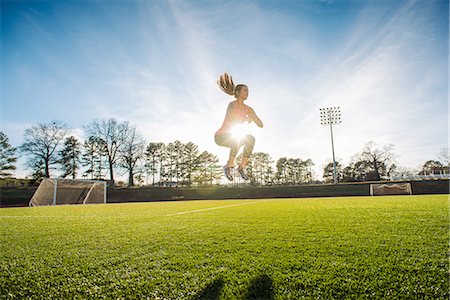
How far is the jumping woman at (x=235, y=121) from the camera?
5137 millimetres

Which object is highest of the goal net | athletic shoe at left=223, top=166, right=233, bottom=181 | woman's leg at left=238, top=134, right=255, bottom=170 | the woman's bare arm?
the woman's bare arm

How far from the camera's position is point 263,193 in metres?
39.2

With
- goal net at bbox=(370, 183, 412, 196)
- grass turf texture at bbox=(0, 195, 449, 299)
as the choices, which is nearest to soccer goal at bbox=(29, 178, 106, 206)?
grass turf texture at bbox=(0, 195, 449, 299)

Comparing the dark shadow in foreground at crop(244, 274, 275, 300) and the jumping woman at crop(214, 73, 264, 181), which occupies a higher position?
the jumping woman at crop(214, 73, 264, 181)

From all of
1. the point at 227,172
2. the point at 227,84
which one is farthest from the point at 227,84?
the point at 227,172

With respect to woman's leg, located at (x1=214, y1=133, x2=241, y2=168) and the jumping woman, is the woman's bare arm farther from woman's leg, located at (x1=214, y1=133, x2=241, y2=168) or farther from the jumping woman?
woman's leg, located at (x1=214, y1=133, x2=241, y2=168)

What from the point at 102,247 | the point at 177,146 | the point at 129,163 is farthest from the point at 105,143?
the point at 102,247

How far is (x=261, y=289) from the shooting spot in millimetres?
1905

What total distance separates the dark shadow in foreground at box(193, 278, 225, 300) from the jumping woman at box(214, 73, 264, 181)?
3.35m

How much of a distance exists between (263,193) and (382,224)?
3562cm

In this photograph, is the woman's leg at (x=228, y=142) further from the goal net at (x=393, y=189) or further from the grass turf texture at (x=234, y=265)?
the goal net at (x=393, y=189)

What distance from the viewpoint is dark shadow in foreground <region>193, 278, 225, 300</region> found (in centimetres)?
180

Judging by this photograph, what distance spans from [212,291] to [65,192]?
21.5 meters

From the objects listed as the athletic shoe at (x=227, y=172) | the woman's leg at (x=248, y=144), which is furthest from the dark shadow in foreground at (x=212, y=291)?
the athletic shoe at (x=227, y=172)
